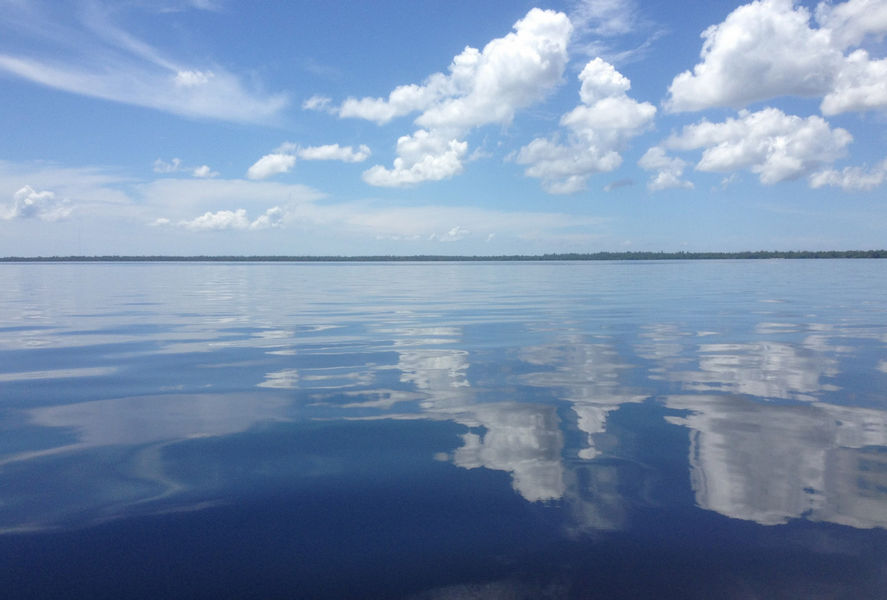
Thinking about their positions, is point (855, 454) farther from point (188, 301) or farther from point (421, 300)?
point (188, 301)

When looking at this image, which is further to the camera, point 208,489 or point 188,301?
point 188,301

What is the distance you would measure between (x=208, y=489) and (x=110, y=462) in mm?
1946

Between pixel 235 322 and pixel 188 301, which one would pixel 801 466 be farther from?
pixel 188 301

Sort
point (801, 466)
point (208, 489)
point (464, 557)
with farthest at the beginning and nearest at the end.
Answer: point (801, 466) < point (208, 489) < point (464, 557)

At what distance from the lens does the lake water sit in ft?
16.7

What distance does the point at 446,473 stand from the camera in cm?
724

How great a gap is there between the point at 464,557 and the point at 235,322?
68.2ft

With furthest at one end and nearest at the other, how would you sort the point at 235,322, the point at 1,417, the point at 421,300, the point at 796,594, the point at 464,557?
1. the point at 421,300
2. the point at 235,322
3. the point at 1,417
4. the point at 464,557
5. the point at 796,594

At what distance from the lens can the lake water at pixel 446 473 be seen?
16.7 ft

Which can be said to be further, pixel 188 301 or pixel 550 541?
pixel 188 301

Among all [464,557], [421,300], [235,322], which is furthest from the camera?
[421,300]

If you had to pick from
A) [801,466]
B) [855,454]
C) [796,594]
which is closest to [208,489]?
[796,594]

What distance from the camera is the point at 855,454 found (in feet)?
25.6

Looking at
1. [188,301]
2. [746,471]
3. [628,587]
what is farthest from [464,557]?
[188,301]
